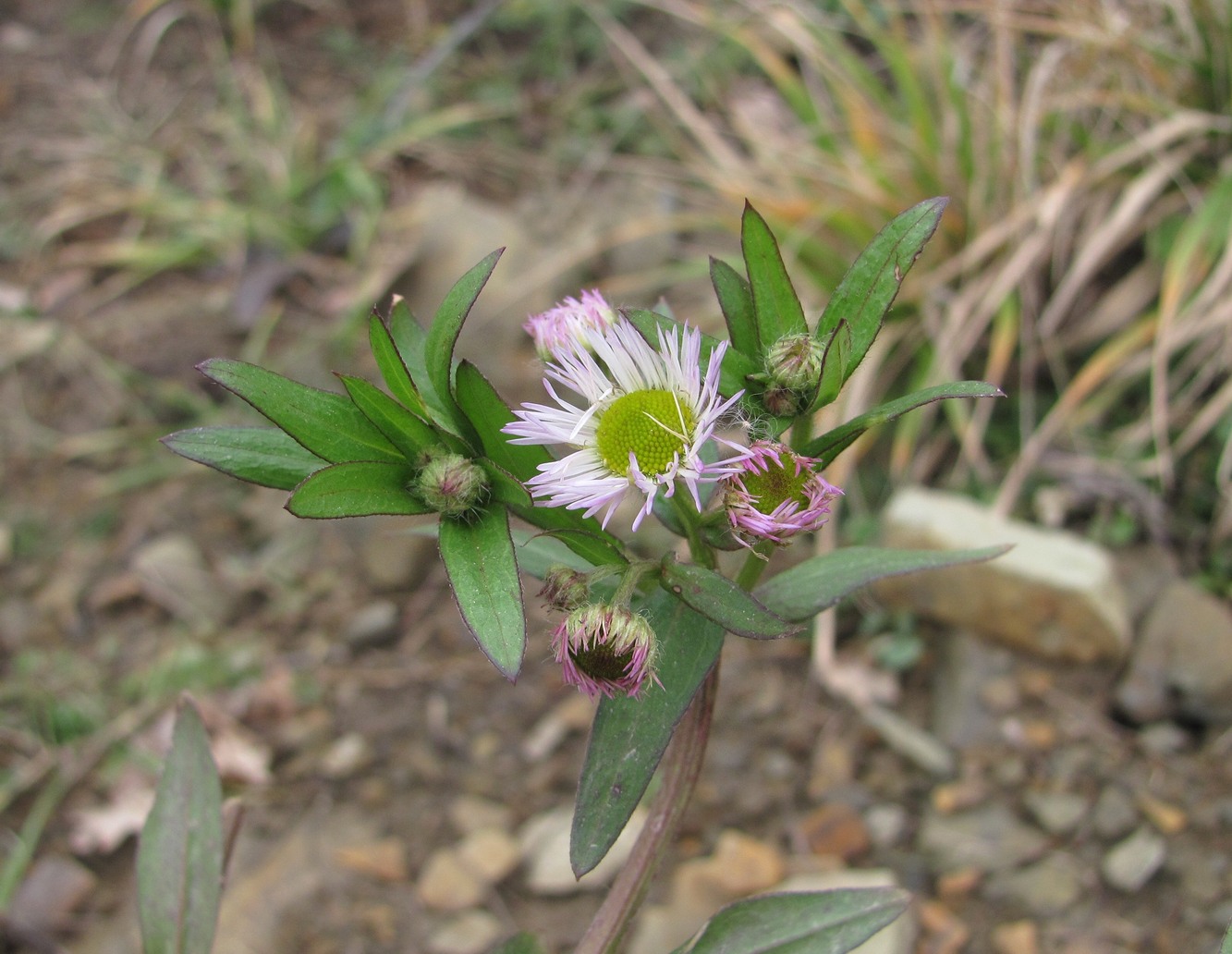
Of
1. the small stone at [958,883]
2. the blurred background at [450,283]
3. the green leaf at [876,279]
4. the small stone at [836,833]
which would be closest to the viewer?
the green leaf at [876,279]

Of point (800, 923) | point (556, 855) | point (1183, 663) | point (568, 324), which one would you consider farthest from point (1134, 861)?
point (568, 324)

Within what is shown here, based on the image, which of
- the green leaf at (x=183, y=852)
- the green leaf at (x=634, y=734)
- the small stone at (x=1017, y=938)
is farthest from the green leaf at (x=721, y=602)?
the small stone at (x=1017, y=938)

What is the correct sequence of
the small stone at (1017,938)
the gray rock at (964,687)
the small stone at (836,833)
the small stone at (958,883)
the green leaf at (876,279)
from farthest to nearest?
the gray rock at (964,687) → the small stone at (836,833) → the small stone at (958,883) → the small stone at (1017,938) → the green leaf at (876,279)

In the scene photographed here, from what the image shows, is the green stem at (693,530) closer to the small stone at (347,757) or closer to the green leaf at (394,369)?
the green leaf at (394,369)

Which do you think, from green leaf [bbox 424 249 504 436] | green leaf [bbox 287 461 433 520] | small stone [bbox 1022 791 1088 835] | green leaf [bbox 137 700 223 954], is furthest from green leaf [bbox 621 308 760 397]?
small stone [bbox 1022 791 1088 835]

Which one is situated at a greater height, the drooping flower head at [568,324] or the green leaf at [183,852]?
the drooping flower head at [568,324]

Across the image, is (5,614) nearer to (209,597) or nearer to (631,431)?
(209,597)

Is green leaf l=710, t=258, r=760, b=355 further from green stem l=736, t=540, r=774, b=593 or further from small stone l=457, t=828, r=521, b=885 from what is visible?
small stone l=457, t=828, r=521, b=885
